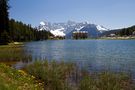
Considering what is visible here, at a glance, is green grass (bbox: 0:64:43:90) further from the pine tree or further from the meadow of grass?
the pine tree

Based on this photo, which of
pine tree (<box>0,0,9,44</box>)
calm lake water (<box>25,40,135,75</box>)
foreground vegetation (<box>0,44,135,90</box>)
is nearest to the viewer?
foreground vegetation (<box>0,44,135,90</box>)

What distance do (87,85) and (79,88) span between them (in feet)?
2.77

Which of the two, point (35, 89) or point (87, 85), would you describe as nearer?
point (35, 89)

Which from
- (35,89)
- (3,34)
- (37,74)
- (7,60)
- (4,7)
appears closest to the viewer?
(35,89)

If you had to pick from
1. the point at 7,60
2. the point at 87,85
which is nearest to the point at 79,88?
the point at 87,85

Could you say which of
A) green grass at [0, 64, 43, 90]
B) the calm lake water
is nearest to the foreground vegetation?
green grass at [0, 64, 43, 90]

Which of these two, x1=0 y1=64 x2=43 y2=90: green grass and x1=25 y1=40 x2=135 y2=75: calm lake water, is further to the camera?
x1=25 y1=40 x2=135 y2=75: calm lake water

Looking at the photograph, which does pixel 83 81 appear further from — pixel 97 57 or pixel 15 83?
pixel 97 57

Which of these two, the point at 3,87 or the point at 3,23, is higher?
the point at 3,23

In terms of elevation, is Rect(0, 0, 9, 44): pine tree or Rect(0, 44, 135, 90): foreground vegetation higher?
Rect(0, 0, 9, 44): pine tree

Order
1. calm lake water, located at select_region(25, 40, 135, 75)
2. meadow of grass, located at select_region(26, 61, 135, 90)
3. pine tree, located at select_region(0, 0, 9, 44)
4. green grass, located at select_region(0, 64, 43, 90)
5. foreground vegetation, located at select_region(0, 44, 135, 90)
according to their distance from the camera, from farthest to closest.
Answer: pine tree, located at select_region(0, 0, 9, 44) → calm lake water, located at select_region(25, 40, 135, 75) → meadow of grass, located at select_region(26, 61, 135, 90) → foreground vegetation, located at select_region(0, 44, 135, 90) → green grass, located at select_region(0, 64, 43, 90)

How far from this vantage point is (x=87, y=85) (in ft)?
63.1

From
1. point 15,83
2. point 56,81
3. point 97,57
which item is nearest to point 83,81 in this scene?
point 56,81

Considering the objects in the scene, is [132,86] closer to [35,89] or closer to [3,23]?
[35,89]
